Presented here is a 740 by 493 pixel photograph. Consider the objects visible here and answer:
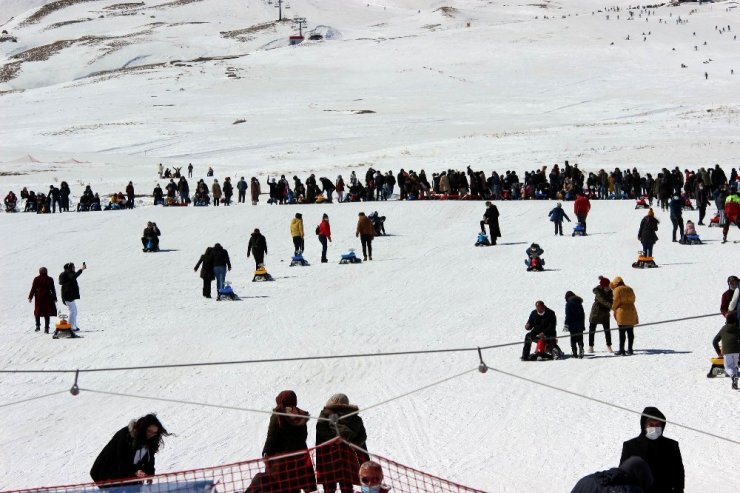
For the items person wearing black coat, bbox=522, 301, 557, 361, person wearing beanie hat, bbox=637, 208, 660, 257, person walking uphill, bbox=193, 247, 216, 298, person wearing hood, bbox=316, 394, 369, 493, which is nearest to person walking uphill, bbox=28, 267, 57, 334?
person walking uphill, bbox=193, 247, 216, 298

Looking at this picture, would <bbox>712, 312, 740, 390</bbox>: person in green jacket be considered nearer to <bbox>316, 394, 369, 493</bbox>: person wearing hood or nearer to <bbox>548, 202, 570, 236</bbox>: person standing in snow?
<bbox>316, 394, 369, 493</bbox>: person wearing hood

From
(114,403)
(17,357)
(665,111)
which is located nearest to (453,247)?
(17,357)

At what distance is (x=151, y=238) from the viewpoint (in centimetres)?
2522

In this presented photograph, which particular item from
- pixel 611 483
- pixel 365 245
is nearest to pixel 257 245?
pixel 365 245

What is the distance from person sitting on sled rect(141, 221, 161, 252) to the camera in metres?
25.2

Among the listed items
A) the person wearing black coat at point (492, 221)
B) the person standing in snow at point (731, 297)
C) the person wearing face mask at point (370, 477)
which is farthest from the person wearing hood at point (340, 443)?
the person wearing black coat at point (492, 221)

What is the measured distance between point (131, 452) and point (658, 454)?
11.5 ft

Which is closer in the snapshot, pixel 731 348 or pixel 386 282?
pixel 731 348

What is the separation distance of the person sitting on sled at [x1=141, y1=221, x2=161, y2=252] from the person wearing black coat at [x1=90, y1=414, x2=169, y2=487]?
18.4 metres

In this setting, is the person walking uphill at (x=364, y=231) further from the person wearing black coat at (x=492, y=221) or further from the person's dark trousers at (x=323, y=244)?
the person wearing black coat at (x=492, y=221)

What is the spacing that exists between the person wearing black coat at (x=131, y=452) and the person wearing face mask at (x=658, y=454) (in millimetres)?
3132

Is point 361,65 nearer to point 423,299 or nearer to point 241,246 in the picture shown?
point 241,246

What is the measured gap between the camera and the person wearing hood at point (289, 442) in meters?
7.38

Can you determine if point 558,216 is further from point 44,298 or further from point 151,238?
point 44,298
